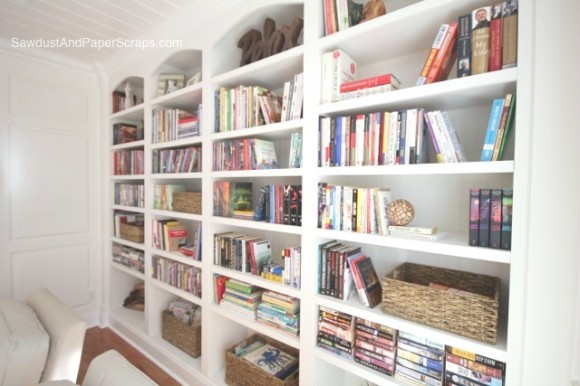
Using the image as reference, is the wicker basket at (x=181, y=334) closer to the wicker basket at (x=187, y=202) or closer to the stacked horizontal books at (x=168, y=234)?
the stacked horizontal books at (x=168, y=234)

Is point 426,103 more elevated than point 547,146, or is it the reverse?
point 426,103

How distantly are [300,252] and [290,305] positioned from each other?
0.30 metres

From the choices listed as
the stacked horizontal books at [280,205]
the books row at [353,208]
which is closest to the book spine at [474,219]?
the books row at [353,208]

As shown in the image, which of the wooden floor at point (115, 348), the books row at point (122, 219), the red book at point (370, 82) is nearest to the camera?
the red book at point (370, 82)

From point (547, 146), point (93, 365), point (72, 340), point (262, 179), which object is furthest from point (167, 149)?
point (547, 146)

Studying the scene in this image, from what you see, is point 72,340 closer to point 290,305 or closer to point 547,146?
point 290,305

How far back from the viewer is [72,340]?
117 centimetres

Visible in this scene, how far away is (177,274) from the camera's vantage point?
79.0 inches

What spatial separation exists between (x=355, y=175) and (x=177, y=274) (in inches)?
58.2

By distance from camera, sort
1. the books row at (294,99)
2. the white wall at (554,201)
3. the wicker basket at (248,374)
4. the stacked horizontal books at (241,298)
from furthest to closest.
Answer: the stacked horizontal books at (241,298)
the wicker basket at (248,374)
the books row at (294,99)
the white wall at (554,201)

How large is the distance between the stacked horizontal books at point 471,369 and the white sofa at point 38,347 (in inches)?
59.3

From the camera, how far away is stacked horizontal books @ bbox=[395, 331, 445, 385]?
1.05 m

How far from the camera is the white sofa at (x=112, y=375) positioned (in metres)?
0.90

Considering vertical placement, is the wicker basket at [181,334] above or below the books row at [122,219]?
below
